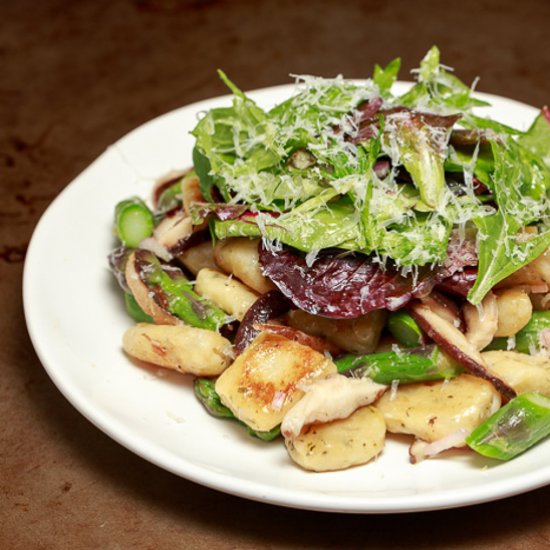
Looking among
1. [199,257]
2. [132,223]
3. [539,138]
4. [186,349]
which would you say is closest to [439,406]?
[186,349]

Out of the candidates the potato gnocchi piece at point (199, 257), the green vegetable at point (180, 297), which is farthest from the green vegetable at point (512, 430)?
the potato gnocchi piece at point (199, 257)

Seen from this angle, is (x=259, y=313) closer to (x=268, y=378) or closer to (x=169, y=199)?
(x=268, y=378)

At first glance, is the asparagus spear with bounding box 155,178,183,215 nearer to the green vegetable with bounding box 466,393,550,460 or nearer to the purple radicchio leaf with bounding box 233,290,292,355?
the purple radicchio leaf with bounding box 233,290,292,355

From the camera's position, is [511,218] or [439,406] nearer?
[439,406]

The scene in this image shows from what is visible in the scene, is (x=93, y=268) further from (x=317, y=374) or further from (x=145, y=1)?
(x=145, y=1)

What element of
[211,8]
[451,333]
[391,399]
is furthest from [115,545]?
[211,8]

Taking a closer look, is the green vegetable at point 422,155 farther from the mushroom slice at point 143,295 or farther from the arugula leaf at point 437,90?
the mushroom slice at point 143,295

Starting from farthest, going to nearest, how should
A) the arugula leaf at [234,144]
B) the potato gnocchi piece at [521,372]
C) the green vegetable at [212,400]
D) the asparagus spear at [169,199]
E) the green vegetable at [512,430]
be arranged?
the asparagus spear at [169,199], the arugula leaf at [234,144], the green vegetable at [212,400], the potato gnocchi piece at [521,372], the green vegetable at [512,430]
